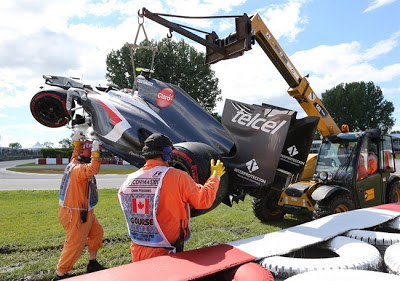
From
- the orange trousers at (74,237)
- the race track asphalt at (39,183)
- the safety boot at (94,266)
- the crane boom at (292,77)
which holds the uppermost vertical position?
the crane boom at (292,77)

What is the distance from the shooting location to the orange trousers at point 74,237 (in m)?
3.61

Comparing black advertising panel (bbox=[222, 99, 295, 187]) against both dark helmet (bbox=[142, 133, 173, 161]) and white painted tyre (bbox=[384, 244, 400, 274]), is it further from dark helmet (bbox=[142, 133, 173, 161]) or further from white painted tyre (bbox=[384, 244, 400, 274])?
white painted tyre (bbox=[384, 244, 400, 274])

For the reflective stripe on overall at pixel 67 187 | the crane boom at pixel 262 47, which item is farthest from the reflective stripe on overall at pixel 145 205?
the crane boom at pixel 262 47

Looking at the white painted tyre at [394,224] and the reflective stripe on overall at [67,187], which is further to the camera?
the reflective stripe on overall at [67,187]

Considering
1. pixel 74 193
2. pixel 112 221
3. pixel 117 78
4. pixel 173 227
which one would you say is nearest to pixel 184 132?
pixel 74 193

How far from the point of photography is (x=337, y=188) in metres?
5.27

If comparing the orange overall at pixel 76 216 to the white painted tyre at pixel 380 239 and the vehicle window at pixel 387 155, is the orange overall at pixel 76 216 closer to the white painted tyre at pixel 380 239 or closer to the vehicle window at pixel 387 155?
the white painted tyre at pixel 380 239

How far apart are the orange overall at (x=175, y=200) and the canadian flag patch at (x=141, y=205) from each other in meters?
0.09

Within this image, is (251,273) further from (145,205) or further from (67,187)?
(67,187)

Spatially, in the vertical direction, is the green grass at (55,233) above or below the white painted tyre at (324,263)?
below

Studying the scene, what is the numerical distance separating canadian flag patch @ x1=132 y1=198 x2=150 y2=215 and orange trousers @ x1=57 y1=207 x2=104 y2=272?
173 centimetres

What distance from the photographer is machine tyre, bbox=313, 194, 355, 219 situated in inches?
196

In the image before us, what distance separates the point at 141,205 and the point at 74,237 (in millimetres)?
1818

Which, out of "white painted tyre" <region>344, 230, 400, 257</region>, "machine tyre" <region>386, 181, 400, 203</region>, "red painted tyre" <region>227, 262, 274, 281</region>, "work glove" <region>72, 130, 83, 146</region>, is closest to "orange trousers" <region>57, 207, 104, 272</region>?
"work glove" <region>72, 130, 83, 146</region>
